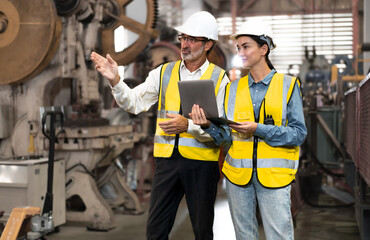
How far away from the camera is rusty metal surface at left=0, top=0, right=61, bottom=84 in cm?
407

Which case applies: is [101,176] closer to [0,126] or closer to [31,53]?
[0,126]

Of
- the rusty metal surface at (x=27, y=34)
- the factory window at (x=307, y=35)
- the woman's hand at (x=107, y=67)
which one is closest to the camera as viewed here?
the woman's hand at (x=107, y=67)

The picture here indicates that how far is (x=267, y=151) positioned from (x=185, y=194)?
1.72 ft

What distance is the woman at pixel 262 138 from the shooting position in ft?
7.07

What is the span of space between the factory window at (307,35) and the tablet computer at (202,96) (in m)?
15.6

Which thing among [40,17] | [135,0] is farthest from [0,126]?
[135,0]

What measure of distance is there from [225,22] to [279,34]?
202 centimetres

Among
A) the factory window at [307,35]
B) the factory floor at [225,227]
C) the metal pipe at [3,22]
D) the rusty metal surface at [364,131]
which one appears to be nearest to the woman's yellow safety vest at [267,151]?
the rusty metal surface at [364,131]

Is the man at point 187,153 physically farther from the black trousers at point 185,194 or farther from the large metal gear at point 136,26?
the large metal gear at point 136,26

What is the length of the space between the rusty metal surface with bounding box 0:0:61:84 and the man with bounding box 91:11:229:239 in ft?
6.01

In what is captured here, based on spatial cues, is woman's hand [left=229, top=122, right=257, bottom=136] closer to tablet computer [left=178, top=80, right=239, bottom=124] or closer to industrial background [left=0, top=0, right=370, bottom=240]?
tablet computer [left=178, top=80, right=239, bottom=124]

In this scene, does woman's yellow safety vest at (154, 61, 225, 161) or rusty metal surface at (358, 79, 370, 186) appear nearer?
woman's yellow safety vest at (154, 61, 225, 161)

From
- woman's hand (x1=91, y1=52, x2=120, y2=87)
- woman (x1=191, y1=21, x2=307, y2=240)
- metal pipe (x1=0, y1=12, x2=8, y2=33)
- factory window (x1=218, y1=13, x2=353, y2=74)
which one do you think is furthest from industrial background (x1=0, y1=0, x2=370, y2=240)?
factory window (x1=218, y1=13, x2=353, y2=74)

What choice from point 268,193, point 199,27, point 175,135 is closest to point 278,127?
point 268,193
